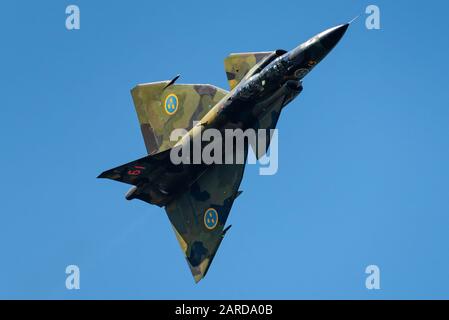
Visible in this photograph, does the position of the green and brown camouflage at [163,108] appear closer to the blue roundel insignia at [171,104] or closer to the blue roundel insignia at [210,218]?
the blue roundel insignia at [171,104]

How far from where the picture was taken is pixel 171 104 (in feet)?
130

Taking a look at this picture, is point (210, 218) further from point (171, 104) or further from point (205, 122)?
point (171, 104)

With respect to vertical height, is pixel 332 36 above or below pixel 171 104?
above

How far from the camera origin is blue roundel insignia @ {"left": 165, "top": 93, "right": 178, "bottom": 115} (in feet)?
129

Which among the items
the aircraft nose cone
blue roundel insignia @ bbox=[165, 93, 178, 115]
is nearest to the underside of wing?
blue roundel insignia @ bbox=[165, 93, 178, 115]

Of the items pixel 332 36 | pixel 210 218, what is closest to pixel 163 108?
pixel 210 218

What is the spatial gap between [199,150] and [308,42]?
678 cm

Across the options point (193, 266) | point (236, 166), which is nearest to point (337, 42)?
point (236, 166)

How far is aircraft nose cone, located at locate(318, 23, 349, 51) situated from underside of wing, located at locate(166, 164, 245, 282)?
675 centimetres

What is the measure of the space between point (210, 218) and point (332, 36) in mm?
10106

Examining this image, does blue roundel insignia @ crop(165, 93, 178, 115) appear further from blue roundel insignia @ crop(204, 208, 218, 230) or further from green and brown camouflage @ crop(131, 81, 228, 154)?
blue roundel insignia @ crop(204, 208, 218, 230)

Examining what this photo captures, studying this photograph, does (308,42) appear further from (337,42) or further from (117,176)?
(117,176)

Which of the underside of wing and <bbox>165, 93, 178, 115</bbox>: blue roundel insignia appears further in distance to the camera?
<bbox>165, 93, 178, 115</bbox>: blue roundel insignia

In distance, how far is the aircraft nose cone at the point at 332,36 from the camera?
111 ft
